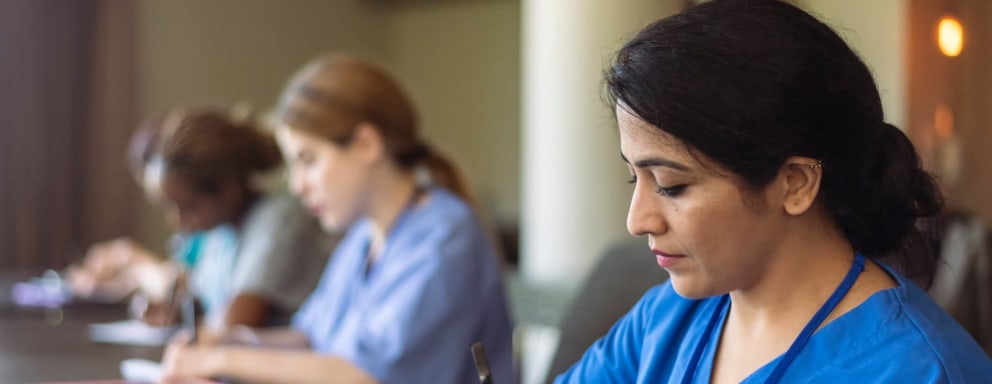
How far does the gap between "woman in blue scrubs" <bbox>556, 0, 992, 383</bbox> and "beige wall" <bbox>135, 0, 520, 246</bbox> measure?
5217 millimetres

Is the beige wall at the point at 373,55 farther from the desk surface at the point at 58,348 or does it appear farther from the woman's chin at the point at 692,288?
the woman's chin at the point at 692,288

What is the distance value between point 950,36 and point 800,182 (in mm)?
2505

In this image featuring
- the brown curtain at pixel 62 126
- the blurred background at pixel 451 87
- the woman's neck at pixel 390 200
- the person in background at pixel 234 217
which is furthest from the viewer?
the brown curtain at pixel 62 126

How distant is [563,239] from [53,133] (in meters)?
3.19

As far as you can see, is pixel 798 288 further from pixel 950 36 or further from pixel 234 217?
pixel 950 36

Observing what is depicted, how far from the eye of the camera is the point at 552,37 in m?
3.11

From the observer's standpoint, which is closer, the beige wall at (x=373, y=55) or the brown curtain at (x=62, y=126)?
the brown curtain at (x=62, y=126)

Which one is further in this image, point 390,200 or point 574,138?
point 574,138

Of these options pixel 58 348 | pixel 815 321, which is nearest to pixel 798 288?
pixel 815 321

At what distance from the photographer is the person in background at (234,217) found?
239 cm

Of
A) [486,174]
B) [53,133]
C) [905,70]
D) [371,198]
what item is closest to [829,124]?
[371,198]

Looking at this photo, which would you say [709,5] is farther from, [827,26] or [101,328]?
[101,328]

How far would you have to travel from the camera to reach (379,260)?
1.92 metres

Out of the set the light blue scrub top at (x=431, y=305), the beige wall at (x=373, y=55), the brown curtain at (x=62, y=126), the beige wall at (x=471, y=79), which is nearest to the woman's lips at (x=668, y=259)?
the light blue scrub top at (x=431, y=305)
